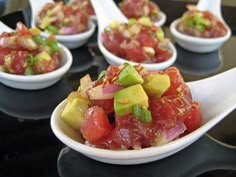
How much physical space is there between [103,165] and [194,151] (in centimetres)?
24

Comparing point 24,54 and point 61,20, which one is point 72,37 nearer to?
point 61,20

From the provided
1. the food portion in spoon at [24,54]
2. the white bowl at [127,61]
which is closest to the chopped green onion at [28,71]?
the food portion in spoon at [24,54]

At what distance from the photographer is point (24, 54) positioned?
4.53ft

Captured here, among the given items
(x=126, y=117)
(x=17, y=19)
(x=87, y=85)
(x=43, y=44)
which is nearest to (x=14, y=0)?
(x=17, y=19)

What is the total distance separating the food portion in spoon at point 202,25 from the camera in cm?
178

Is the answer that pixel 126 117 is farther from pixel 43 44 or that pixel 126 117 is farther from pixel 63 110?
pixel 43 44

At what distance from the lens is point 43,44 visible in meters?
1.43

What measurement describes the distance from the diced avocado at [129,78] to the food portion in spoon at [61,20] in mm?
809

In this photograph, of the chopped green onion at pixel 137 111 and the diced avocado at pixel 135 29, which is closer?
the chopped green onion at pixel 137 111

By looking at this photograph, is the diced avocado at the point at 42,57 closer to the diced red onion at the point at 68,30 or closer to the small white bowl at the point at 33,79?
the small white bowl at the point at 33,79

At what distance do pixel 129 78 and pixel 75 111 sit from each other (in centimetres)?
15

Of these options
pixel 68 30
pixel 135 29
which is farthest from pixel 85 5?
pixel 135 29

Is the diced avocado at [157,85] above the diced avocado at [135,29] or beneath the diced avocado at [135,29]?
above

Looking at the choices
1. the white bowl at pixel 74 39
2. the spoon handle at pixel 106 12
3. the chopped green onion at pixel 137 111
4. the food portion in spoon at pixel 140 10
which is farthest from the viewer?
the food portion in spoon at pixel 140 10
